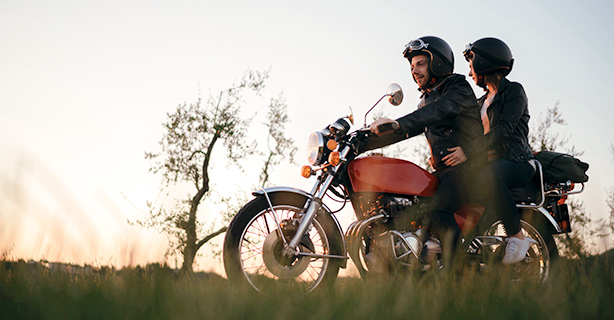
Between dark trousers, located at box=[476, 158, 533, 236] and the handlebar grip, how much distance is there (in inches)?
36.8

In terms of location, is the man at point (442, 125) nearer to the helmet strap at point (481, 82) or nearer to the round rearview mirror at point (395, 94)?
the round rearview mirror at point (395, 94)

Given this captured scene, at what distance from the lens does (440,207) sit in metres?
4.75

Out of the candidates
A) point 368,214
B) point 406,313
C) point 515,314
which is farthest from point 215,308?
point 368,214

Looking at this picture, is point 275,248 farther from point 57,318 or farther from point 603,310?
point 603,310

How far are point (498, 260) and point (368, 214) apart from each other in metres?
1.37

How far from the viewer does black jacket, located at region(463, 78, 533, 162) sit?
4.92 m

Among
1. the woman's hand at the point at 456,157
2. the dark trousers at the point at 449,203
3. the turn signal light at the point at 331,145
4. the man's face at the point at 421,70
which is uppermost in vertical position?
the man's face at the point at 421,70

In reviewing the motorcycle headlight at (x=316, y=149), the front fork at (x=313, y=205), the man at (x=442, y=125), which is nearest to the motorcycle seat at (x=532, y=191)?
the man at (x=442, y=125)

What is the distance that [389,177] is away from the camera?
4.85 meters

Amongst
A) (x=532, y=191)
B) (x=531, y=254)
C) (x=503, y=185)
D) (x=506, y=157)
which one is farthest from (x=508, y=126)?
(x=531, y=254)

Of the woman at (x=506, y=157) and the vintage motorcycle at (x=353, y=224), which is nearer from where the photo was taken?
the vintage motorcycle at (x=353, y=224)

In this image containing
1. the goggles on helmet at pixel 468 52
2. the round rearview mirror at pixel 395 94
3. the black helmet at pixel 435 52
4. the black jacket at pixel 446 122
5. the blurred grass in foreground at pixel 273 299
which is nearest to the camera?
the blurred grass in foreground at pixel 273 299

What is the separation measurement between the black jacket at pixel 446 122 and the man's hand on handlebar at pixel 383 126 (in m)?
0.16

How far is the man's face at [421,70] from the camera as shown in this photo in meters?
5.23
